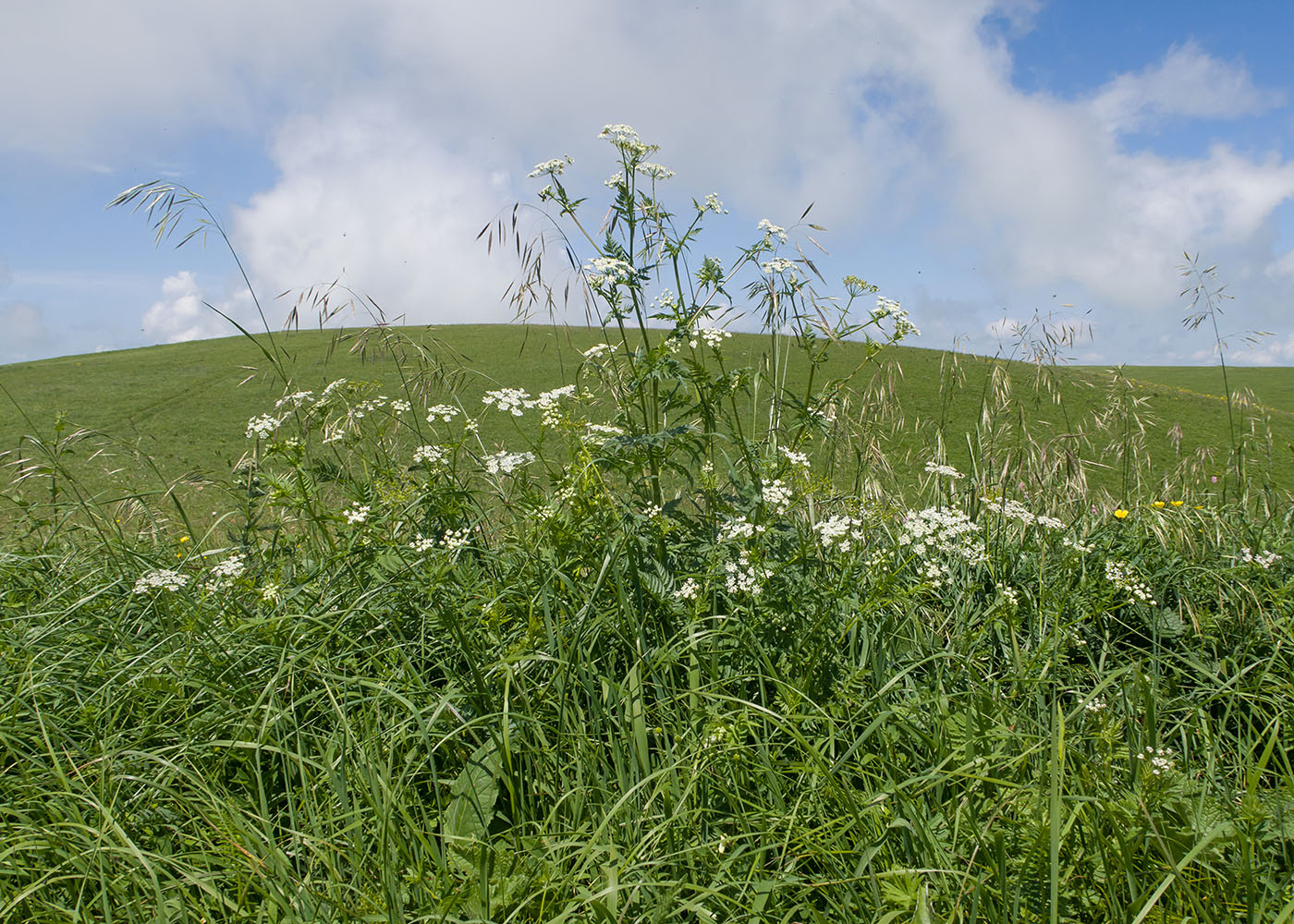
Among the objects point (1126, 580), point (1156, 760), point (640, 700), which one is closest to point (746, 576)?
point (640, 700)

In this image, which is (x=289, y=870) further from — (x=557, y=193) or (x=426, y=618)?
(x=557, y=193)

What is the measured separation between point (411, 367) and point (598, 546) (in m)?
1.52

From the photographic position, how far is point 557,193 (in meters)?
2.58

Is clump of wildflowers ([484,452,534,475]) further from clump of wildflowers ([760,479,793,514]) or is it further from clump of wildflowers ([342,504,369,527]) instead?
clump of wildflowers ([760,479,793,514])

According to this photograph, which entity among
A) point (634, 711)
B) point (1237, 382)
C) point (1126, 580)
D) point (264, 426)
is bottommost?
point (634, 711)

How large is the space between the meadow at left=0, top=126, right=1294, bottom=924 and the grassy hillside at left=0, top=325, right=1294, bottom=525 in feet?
0.78

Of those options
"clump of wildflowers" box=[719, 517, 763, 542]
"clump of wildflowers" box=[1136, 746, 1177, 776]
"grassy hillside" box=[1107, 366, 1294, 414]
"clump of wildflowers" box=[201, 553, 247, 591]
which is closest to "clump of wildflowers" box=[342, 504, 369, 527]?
"clump of wildflowers" box=[201, 553, 247, 591]

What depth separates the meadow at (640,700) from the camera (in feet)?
4.94

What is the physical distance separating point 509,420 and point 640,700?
1060cm

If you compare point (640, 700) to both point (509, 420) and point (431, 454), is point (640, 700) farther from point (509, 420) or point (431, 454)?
point (509, 420)

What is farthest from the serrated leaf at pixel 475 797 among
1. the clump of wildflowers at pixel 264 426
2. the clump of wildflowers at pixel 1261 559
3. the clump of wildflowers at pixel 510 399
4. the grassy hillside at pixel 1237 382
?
the grassy hillside at pixel 1237 382

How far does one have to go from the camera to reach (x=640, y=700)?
1846mm

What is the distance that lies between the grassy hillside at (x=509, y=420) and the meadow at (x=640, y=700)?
0.78 feet

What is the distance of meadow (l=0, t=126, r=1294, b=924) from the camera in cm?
151
